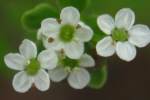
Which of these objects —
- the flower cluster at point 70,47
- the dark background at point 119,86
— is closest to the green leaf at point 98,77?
→ the flower cluster at point 70,47

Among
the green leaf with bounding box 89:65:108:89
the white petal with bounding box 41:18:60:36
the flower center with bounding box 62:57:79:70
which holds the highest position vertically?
the white petal with bounding box 41:18:60:36

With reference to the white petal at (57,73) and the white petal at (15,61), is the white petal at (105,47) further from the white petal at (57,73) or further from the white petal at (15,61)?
the white petal at (15,61)

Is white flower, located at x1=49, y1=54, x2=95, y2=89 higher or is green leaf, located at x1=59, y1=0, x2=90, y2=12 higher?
green leaf, located at x1=59, y1=0, x2=90, y2=12

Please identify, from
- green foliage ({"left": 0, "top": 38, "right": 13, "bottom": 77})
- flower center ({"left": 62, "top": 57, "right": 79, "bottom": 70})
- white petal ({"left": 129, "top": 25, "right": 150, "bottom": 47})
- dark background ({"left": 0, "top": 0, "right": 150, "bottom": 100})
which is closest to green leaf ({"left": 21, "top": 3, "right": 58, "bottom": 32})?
flower center ({"left": 62, "top": 57, "right": 79, "bottom": 70})

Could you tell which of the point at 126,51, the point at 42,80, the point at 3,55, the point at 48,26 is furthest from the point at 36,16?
the point at 3,55

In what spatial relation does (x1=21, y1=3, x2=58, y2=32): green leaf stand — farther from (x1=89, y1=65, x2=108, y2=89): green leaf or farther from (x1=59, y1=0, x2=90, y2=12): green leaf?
(x1=89, y1=65, x2=108, y2=89): green leaf

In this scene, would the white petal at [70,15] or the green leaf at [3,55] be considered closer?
the white petal at [70,15]

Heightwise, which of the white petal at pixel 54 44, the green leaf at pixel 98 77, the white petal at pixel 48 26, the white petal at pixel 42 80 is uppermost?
the white petal at pixel 48 26
